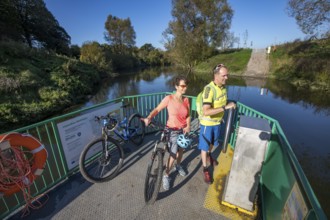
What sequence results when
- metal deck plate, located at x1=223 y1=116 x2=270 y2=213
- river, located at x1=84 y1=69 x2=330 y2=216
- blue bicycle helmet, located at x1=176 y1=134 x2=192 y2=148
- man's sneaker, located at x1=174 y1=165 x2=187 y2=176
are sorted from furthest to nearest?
river, located at x1=84 y1=69 x2=330 y2=216, man's sneaker, located at x1=174 y1=165 x2=187 y2=176, blue bicycle helmet, located at x1=176 y1=134 x2=192 y2=148, metal deck plate, located at x1=223 y1=116 x2=270 y2=213

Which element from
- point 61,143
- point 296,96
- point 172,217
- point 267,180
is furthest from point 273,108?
point 61,143

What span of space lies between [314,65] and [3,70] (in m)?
23.9

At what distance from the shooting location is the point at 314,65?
15453 millimetres

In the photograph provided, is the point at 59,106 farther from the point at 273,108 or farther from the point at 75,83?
the point at 273,108

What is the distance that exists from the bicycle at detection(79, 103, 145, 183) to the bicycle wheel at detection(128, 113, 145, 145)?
61 millimetres

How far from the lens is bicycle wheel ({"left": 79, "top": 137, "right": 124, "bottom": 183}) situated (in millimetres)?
2754

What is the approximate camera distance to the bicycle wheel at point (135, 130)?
12.1 ft

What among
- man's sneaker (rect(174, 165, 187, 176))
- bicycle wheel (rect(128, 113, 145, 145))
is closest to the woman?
man's sneaker (rect(174, 165, 187, 176))

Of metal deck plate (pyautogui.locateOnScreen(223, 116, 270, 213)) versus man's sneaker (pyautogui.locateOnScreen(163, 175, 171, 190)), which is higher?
metal deck plate (pyautogui.locateOnScreen(223, 116, 270, 213))

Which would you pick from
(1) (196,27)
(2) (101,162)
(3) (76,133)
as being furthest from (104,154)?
(1) (196,27)

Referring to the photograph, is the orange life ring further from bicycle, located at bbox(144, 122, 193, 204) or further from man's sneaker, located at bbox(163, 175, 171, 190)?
man's sneaker, located at bbox(163, 175, 171, 190)

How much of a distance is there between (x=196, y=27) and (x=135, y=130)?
30.7m

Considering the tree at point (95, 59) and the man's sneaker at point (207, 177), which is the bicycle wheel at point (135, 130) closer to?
the man's sneaker at point (207, 177)

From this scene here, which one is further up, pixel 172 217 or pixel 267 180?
pixel 267 180
